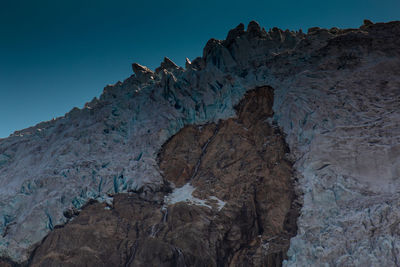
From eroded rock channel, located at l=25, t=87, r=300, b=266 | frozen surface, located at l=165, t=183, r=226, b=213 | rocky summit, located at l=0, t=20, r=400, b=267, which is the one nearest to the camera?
rocky summit, located at l=0, t=20, r=400, b=267

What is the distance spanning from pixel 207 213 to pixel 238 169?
3992 mm

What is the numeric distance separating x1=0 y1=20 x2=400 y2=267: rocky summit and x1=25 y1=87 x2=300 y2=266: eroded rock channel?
8 cm

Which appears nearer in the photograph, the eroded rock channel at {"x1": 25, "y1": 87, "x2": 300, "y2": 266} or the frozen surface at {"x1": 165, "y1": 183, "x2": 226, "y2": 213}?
the eroded rock channel at {"x1": 25, "y1": 87, "x2": 300, "y2": 266}

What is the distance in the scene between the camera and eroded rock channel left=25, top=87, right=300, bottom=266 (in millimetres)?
17781

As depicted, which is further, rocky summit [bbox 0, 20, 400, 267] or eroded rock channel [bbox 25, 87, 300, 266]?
eroded rock channel [bbox 25, 87, 300, 266]

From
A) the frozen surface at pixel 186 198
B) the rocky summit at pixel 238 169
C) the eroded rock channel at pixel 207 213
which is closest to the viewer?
the rocky summit at pixel 238 169

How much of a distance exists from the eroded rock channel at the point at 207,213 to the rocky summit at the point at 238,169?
3.3 inches

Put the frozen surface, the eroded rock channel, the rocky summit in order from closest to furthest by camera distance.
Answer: the rocky summit → the eroded rock channel → the frozen surface

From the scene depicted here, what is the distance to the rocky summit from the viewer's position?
16016mm

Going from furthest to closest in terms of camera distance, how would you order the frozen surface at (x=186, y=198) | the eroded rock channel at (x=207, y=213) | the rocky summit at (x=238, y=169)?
the frozen surface at (x=186, y=198) < the eroded rock channel at (x=207, y=213) < the rocky summit at (x=238, y=169)

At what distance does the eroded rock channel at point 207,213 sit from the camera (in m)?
17.8

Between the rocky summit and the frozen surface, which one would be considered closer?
the rocky summit

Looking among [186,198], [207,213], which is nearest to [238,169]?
[207,213]

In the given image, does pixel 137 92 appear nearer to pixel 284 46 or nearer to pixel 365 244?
pixel 284 46
